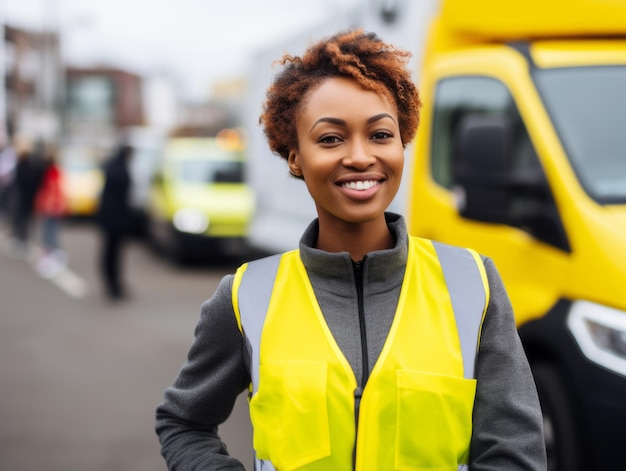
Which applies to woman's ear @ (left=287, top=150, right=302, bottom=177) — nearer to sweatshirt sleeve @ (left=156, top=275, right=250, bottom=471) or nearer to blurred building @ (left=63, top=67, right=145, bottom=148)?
sweatshirt sleeve @ (left=156, top=275, right=250, bottom=471)

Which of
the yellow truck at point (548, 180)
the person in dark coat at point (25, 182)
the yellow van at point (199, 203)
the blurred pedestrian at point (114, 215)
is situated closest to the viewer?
the yellow truck at point (548, 180)

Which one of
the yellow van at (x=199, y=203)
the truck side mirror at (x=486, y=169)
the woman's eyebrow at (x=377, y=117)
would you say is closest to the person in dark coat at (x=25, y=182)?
the yellow van at (x=199, y=203)

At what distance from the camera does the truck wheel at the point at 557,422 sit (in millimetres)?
3596

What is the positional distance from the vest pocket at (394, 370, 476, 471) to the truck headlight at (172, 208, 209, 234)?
1153cm

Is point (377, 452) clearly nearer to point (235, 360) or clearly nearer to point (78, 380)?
point (235, 360)

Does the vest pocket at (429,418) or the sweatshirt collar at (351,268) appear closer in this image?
the vest pocket at (429,418)

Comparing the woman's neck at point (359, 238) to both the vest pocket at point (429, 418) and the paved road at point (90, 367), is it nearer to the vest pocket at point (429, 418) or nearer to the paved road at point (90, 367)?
the vest pocket at point (429, 418)

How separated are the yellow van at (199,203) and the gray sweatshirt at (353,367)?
1053 centimetres

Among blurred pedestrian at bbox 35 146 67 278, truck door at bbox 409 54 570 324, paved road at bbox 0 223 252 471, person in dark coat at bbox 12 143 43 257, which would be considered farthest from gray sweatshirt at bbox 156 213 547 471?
person in dark coat at bbox 12 143 43 257

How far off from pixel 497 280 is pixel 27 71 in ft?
231

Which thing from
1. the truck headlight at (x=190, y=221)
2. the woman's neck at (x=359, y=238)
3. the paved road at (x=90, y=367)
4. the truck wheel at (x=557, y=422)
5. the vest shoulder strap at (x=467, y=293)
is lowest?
the paved road at (x=90, y=367)

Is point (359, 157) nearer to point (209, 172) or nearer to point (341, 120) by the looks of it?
point (341, 120)

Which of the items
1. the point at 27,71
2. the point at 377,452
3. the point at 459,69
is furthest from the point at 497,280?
the point at 27,71

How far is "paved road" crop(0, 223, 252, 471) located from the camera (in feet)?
17.3
